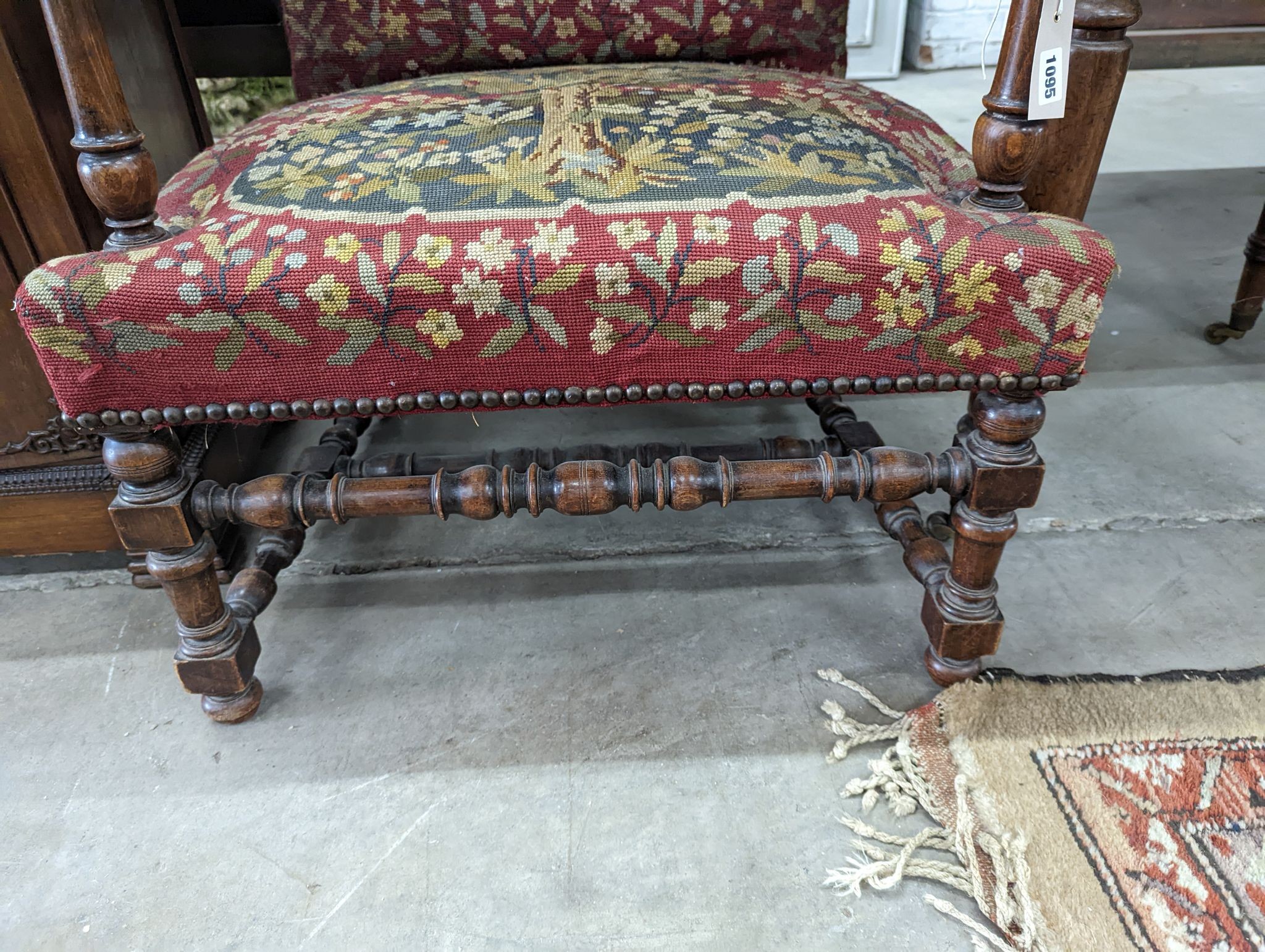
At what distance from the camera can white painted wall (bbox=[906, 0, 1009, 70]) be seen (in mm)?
3350

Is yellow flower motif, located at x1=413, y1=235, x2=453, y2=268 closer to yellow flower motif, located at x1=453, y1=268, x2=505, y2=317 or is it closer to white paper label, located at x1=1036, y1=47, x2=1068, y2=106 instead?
yellow flower motif, located at x1=453, y1=268, x2=505, y2=317

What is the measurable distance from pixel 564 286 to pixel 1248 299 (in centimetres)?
140

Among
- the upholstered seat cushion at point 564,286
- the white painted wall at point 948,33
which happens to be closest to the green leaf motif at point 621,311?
the upholstered seat cushion at point 564,286

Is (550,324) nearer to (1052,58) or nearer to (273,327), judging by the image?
(273,327)

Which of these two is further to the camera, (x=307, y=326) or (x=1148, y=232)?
(x=1148, y=232)

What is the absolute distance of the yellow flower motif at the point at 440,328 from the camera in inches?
25.6

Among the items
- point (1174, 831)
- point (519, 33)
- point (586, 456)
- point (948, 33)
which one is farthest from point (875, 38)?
point (1174, 831)

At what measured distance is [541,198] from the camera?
67 cm

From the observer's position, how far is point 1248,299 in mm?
1498

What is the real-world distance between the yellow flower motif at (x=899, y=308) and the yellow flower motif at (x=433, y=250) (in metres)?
0.32

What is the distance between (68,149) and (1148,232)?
2042 mm

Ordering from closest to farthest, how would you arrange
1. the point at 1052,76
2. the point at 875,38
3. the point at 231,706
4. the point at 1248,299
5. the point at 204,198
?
the point at 1052,76, the point at 204,198, the point at 231,706, the point at 1248,299, the point at 875,38

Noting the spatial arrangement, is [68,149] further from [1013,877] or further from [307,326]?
[1013,877]

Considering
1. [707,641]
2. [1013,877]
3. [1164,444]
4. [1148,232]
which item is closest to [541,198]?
[707,641]
